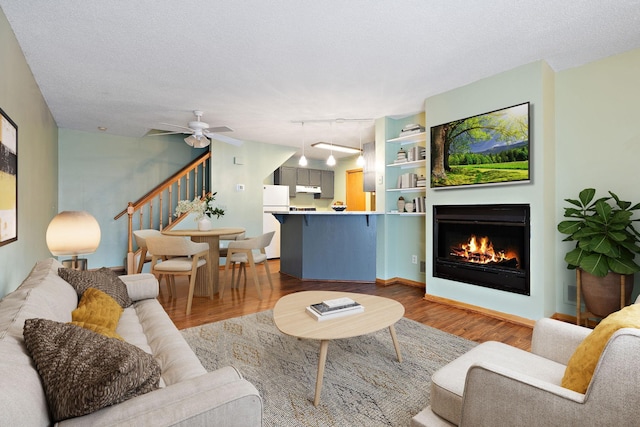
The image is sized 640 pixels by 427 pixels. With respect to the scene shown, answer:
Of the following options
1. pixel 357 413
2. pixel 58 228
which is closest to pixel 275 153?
pixel 58 228

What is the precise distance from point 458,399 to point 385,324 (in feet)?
2.44

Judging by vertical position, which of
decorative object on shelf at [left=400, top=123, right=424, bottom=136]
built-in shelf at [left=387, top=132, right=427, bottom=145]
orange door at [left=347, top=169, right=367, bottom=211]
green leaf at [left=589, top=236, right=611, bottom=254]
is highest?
decorative object on shelf at [left=400, top=123, right=424, bottom=136]

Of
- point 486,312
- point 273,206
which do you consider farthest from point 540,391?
point 273,206

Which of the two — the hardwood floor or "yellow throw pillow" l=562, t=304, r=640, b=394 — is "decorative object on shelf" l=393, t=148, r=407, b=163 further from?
"yellow throw pillow" l=562, t=304, r=640, b=394

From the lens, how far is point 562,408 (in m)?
0.94

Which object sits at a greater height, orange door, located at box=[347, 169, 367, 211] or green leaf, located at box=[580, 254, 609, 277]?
orange door, located at box=[347, 169, 367, 211]

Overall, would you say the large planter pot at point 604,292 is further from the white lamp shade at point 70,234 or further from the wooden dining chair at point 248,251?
the white lamp shade at point 70,234

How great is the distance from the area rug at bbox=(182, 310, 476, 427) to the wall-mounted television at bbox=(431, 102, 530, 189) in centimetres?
162

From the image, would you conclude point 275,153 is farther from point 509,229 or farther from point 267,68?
point 509,229

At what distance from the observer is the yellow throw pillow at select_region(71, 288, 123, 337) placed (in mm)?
1584

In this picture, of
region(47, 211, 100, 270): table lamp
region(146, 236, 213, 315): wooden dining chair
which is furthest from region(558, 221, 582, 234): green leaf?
region(47, 211, 100, 270): table lamp

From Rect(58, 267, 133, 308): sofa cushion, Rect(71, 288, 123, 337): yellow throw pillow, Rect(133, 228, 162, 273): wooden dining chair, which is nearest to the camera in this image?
Rect(71, 288, 123, 337): yellow throw pillow

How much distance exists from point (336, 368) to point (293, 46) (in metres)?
2.50

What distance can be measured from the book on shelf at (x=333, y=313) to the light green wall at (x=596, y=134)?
236cm
